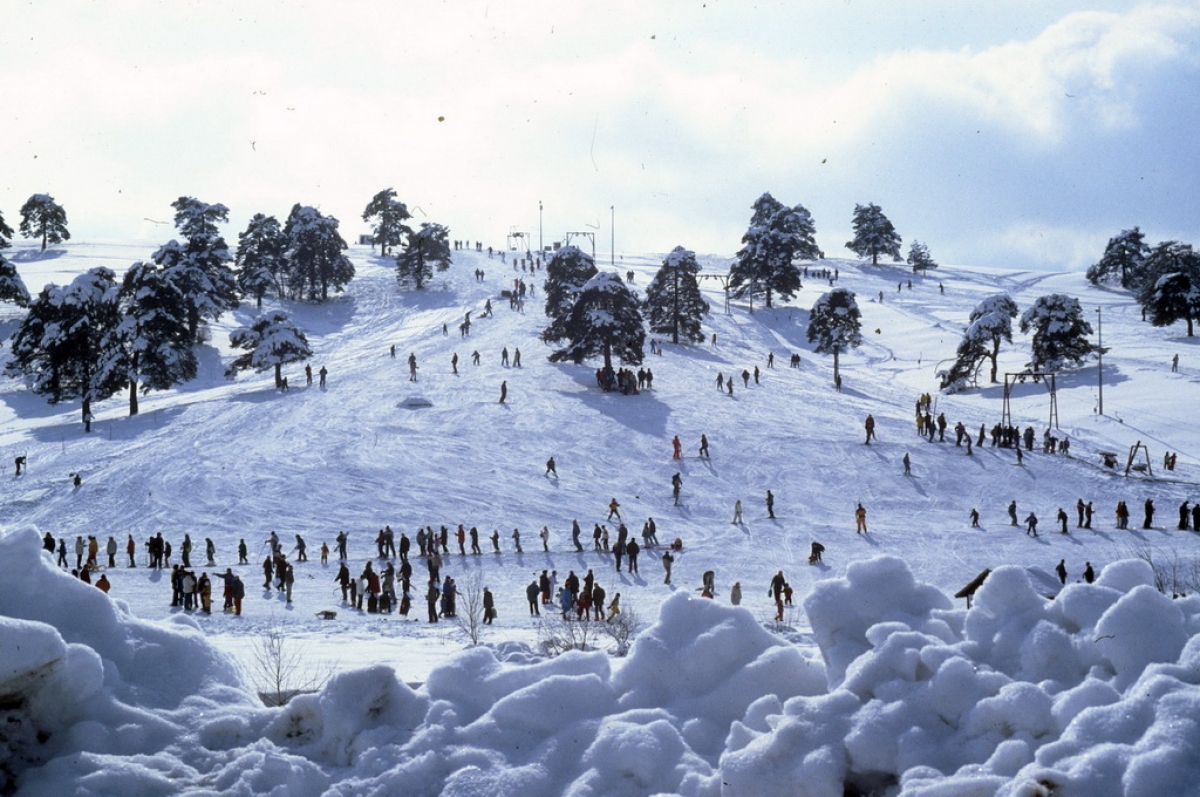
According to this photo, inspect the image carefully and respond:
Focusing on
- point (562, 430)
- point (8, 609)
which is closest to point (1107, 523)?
point (562, 430)

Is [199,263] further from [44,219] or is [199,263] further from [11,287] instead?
[44,219]

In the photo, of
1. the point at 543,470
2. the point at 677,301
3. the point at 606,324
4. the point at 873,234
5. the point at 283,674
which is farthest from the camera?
the point at 873,234

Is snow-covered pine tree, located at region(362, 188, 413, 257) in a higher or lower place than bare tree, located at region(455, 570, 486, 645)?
higher

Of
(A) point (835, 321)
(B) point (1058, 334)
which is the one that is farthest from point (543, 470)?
(B) point (1058, 334)

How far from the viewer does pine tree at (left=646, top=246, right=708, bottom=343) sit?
214 feet

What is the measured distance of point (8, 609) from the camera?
29.7ft

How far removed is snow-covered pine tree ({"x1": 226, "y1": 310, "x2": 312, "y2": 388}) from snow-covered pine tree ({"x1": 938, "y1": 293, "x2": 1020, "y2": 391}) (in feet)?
121

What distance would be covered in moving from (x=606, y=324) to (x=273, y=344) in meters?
17.0

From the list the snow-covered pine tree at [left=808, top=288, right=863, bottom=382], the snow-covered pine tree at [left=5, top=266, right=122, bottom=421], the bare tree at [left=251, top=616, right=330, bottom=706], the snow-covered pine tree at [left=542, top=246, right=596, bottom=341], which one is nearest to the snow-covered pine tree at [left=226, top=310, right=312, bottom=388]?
the snow-covered pine tree at [left=5, top=266, right=122, bottom=421]

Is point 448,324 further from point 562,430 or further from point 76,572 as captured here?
point 76,572

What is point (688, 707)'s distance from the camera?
27.8ft

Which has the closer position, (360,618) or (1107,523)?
(360,618)

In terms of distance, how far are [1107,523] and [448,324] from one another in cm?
4370

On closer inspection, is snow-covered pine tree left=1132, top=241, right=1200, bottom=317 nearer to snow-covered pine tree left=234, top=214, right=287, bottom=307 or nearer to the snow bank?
snow-covered pine tree left=234, top=214, right=287, bottom=307
